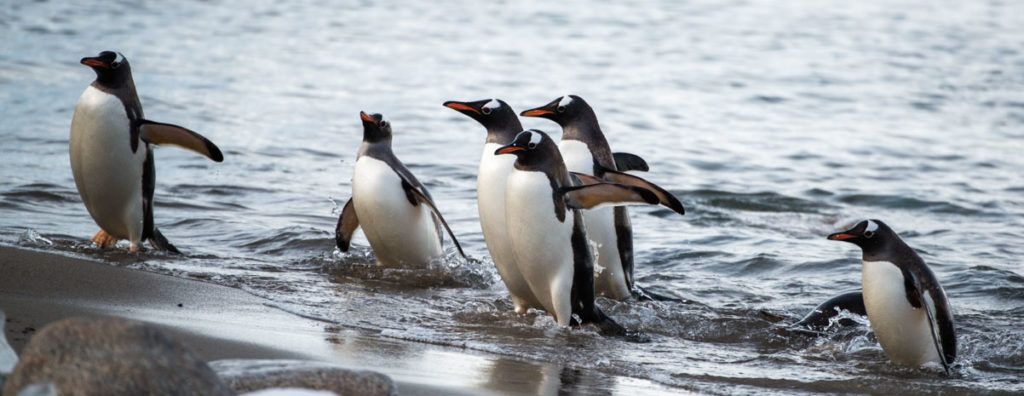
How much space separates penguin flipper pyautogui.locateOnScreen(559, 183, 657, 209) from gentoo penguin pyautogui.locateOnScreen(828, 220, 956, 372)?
2.76 feet

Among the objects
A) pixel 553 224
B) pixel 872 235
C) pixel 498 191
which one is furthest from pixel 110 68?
pixel 872 235

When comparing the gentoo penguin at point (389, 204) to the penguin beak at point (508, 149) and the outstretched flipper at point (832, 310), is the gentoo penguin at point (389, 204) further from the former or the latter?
the outstretched flipper at point (832, 310)

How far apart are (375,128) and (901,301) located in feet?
9.11

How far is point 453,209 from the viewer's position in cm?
815

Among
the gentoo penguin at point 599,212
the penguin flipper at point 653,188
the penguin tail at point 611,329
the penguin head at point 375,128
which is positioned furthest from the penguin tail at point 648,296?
the penguin head at point 375,128

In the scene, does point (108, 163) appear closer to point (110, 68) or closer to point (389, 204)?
point (110, 68)

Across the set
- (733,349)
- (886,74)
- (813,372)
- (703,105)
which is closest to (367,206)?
(733,349)

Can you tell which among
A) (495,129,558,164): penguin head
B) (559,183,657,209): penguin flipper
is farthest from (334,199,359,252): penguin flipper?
(559,183,657,209): penguin flipper

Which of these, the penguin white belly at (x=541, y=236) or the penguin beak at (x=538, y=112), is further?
the penguin beak at (x=538, y=112)

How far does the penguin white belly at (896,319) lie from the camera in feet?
15.0

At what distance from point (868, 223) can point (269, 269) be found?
2930 mm

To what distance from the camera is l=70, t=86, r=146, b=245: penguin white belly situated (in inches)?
216

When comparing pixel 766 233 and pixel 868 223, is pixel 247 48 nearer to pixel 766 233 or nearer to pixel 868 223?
pixel 766 233

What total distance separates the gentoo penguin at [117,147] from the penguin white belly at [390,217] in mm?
804
